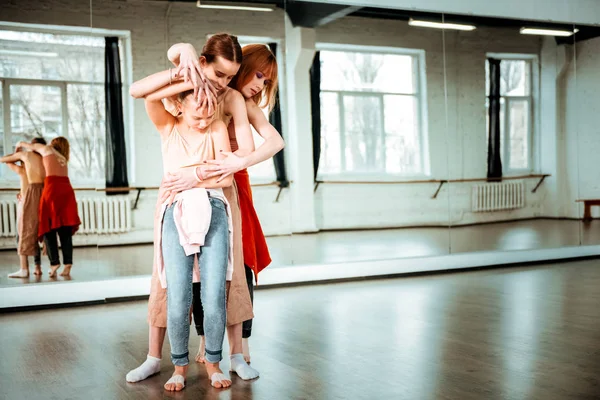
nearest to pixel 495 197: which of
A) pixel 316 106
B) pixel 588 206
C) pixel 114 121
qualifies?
pixel 588 206


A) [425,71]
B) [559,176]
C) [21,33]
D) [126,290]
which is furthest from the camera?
[559,176]

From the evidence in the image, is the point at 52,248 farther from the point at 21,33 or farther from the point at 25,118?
the point at 21,33

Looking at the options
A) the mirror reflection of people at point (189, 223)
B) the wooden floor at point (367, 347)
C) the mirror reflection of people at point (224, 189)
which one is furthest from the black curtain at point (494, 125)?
the mirror reflection of people at point (189, 223)

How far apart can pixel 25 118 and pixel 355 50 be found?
304cm

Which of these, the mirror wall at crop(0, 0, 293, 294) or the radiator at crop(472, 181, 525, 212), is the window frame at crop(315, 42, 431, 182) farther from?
the mirror wall at crop(0, 0, 293, 294)

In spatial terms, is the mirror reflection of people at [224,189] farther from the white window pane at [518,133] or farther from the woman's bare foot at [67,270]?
the white window pane at [518,133]

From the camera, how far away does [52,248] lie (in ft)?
17.7

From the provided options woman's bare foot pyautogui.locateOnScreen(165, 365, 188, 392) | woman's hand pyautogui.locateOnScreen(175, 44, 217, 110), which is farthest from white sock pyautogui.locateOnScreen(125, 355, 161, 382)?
woman's hand pyautogui.locateOnScreen(175, 44, 217, 110)

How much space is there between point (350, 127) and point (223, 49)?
3.78 meters

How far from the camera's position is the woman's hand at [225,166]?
280 cm

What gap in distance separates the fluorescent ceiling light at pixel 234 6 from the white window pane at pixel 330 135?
3.08 ft

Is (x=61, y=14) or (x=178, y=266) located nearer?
(x=178, y=266)

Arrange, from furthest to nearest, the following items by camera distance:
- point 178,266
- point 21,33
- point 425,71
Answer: point 425,71, point 21,33, point 178,266

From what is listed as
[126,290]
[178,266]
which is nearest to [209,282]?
[178,266]
